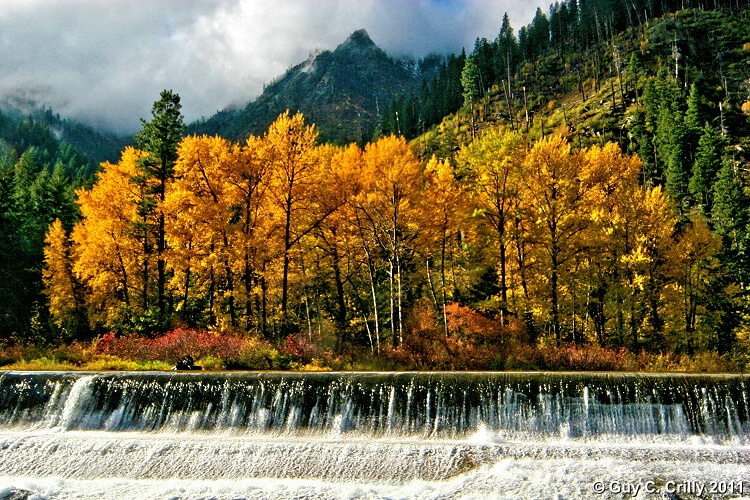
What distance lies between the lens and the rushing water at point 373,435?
11.5 metres

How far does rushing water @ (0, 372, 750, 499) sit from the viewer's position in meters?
11.5

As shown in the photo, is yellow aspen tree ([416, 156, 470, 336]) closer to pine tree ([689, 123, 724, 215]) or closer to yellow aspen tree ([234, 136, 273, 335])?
yellow aspen tree ([234, 136, 273, 335])

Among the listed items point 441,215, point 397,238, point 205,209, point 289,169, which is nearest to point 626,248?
point 441,215

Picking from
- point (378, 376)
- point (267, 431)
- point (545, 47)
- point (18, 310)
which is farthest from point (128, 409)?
point (545, 47)

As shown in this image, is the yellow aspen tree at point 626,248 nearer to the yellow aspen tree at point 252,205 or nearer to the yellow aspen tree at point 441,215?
the yellow aspen tree at point 441,215

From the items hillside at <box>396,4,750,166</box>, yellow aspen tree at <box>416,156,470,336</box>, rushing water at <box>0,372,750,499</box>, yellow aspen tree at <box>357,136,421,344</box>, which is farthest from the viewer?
hillside at <box>396,4,750,166</box>

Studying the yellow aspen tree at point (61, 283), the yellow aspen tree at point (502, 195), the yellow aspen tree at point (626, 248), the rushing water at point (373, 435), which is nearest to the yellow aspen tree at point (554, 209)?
the yellow aspen tree at point (502, 195)

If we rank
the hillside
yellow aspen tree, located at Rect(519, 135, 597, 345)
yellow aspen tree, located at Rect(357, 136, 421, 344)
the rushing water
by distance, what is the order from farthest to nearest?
the hillside → yellow aspen tree, located at Rect(357, 136, 421, 344) → yellow aspen tree, located at Rect(519, 135, 597, 345) → the rushing water

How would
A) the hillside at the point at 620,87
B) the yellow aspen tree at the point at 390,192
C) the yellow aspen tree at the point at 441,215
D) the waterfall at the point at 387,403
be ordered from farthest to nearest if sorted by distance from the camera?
the hillside at the point at 620,87
the yellow aspen tree at the point at 441,215
the yellow aspen tree at the point at 390,192
the waterfall at the point at 387,403

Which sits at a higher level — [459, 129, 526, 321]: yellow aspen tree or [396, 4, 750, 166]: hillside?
[396, 4, 750, 166]: hillside

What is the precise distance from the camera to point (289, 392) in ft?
50.9

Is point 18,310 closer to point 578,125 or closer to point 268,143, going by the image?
point 268,143

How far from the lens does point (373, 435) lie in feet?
46.7

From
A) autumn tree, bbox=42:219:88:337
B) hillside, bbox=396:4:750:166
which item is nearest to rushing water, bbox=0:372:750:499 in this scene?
autumn tree, bbox=42:219:88:337
